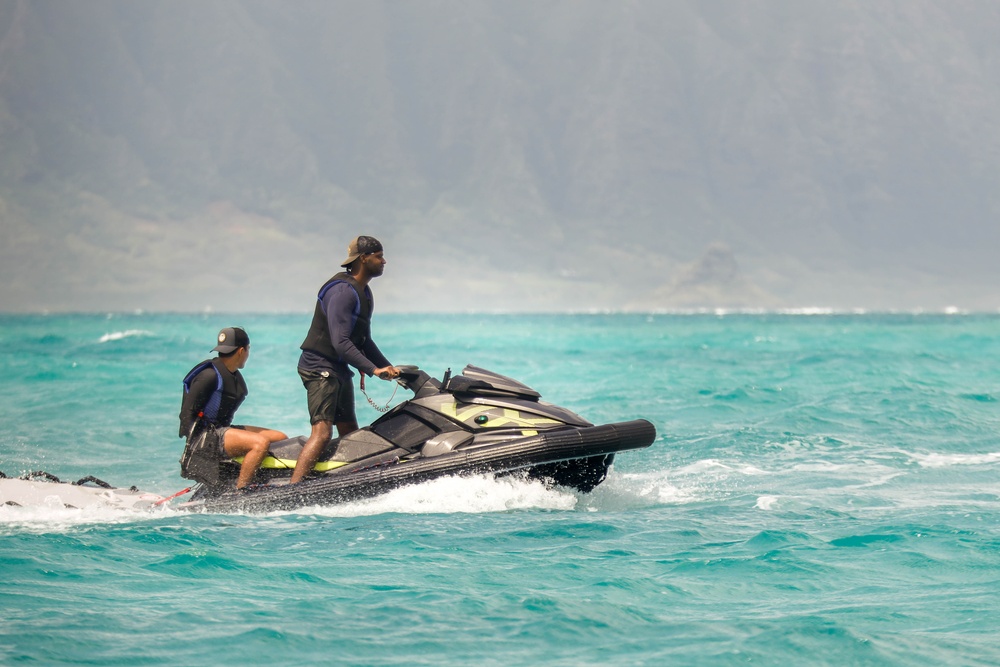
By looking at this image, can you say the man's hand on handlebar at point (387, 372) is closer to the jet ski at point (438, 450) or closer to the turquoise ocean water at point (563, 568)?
the jet ski at point (438, 450)

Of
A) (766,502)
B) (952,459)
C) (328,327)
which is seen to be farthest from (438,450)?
(952,459)

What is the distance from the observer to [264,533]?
7.02 metres

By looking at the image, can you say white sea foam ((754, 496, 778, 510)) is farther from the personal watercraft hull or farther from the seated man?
the seated man

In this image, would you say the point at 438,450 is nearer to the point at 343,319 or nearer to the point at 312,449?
the point at 312,449

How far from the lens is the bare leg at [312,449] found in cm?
764

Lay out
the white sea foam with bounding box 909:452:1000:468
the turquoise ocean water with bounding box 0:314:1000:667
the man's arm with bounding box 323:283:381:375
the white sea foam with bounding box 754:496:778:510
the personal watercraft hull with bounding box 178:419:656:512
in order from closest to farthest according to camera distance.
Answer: the turquoise ocean water with bounding box 0:314:1000:667, the personal watercraft hull with bounding box 178:419:656:512, the man's arm with bounding box 323:283:381:375, the white sea foam with bounding box 754:496:778:510, the white sea foam with bounding box 909:452:1000:468

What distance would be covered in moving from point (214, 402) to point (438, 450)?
1.62 m

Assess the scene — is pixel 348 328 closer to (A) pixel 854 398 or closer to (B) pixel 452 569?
(B) pixel 452 569

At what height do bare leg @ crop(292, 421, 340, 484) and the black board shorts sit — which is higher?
the black board shorts

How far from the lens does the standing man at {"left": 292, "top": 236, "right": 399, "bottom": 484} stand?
7578 mm

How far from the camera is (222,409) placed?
7.72 meters

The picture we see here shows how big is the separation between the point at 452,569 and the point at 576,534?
3.94 ft

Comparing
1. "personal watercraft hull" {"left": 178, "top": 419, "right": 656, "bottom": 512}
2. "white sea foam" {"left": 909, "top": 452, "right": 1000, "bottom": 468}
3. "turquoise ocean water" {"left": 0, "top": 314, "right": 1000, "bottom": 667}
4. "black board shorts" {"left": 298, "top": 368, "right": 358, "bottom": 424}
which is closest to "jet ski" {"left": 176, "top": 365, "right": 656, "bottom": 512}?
"personal watercraft hull" {"left": 178, "top": 419, "right": 656, "bottom": 512}

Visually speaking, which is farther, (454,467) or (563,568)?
(454,467)
